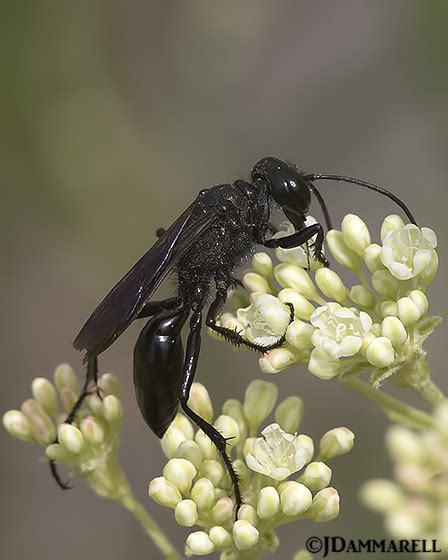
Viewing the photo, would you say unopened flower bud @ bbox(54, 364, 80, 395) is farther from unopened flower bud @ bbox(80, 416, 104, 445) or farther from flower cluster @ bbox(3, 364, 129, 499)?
unopened flower bud @ bbox(80, 416, 104, 445)

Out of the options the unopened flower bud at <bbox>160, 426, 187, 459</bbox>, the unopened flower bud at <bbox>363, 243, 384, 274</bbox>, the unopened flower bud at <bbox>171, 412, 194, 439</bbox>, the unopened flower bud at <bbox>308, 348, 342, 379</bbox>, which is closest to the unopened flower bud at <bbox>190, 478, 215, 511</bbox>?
the unopened flower bud at <bbox>160, 426, 187, 459</bbox>

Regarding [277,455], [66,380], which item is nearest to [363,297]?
[277,455]

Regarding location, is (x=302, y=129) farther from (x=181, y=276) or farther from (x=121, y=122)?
(x=181, y=276)

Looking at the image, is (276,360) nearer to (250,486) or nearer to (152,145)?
(250,486)

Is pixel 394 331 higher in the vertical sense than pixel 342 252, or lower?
lower

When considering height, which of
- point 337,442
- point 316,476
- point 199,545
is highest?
point 337,442

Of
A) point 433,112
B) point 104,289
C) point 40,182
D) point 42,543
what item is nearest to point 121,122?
point 40,182
